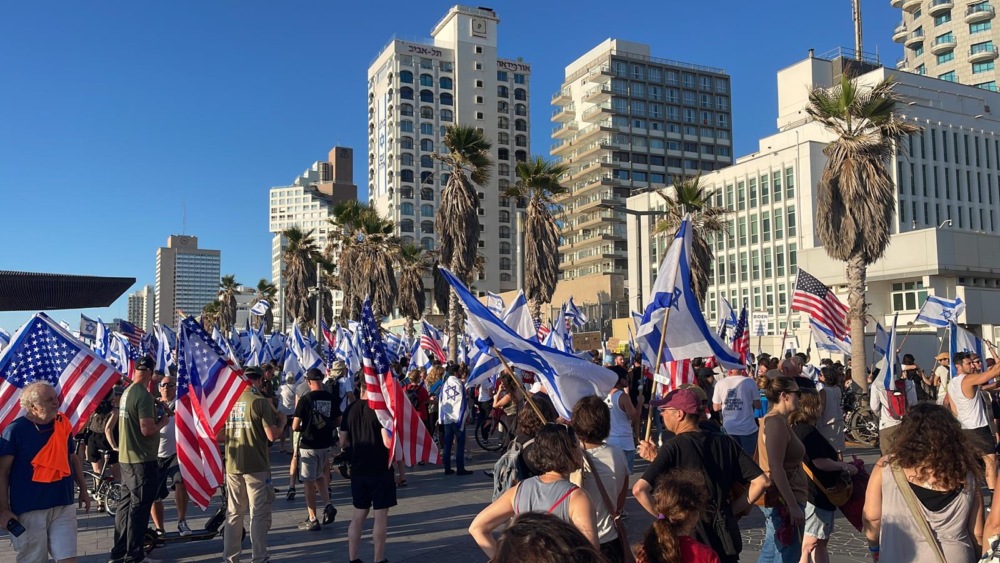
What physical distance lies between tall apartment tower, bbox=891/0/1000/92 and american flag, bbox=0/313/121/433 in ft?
306

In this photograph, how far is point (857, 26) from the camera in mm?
70312

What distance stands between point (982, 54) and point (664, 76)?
33.0 m

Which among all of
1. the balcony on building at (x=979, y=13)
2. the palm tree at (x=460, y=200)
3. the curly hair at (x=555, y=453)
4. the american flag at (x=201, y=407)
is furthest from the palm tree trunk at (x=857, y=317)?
the balcony on building at (x=979, y=13)

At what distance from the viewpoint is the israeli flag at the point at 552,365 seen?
6.44m

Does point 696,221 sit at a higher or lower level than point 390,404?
higher

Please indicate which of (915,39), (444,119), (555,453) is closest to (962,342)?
(555,453)

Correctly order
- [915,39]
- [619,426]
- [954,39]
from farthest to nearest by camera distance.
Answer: [915,39] → [954,39] → [619,426]

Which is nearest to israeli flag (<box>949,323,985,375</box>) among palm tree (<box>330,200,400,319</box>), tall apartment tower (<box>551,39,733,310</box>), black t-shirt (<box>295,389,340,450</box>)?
black t-shirt (<box>295,389,340,450</box>)

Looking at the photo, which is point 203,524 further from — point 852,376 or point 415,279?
point 415,279

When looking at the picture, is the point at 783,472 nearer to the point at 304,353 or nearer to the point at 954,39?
the point at 304,353

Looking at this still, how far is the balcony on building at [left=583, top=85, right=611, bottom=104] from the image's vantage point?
295ft

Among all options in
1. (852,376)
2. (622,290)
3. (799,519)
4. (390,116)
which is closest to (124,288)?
(799,519)

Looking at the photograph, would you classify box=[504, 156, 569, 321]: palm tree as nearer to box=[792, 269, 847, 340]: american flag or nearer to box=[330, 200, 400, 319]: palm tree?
box=[330, 200, 400, 319]: palm tree

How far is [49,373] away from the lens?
8258 mm
